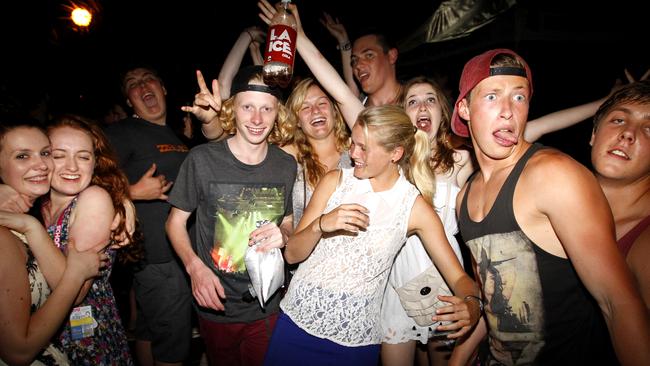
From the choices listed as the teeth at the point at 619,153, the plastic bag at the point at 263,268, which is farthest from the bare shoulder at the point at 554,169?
the plastic bag at the point at 263,268

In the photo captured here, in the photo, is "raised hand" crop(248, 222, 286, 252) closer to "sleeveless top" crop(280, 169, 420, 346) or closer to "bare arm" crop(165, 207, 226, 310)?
"sleeveless top" crop(280, 169, 420, 346)

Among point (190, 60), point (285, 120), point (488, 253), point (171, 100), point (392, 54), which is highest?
point (190, 60)

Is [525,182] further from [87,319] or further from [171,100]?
[171,100]

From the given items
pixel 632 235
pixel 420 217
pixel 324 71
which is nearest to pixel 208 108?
A: pixel 324 71

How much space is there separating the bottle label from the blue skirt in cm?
185

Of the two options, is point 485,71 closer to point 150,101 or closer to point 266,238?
point 266,238

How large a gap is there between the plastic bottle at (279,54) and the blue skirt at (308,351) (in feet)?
5.85

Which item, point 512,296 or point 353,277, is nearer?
point 512,296

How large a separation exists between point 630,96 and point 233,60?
354 cm

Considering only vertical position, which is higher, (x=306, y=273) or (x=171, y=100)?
(x=171, y=100)

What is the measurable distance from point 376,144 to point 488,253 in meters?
0.92

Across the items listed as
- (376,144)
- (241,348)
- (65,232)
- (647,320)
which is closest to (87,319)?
(65,232)

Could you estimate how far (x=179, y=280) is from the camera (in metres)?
3.47

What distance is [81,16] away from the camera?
29.2 feet
